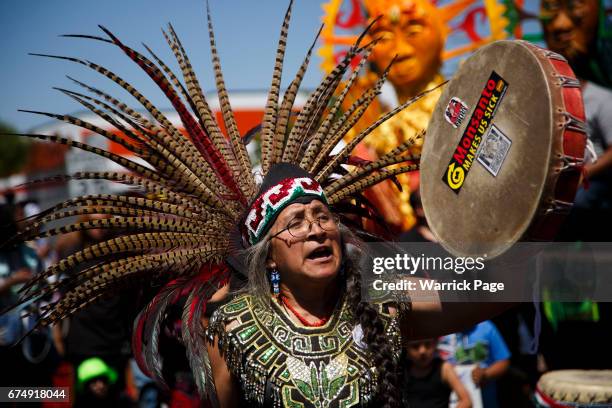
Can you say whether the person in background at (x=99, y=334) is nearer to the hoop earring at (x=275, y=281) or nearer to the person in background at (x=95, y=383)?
the person in background at (x=95, y=383)

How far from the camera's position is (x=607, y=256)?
5.19m

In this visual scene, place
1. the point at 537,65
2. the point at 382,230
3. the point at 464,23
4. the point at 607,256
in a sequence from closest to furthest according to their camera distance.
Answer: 1. the point at 537,65
2. the point at 382,230
3. the point at 607,256
4. the point at 464,23

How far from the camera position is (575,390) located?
4.21 m

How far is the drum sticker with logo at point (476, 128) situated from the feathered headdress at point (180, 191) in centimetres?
44

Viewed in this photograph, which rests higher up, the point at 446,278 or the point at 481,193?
the point at 481,193

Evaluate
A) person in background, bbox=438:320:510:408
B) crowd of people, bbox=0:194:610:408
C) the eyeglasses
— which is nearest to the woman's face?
the eyeglasses

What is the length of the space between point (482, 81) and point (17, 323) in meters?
4.59

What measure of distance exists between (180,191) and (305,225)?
674 mm

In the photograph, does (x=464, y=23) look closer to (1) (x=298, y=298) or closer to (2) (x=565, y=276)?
(2) (x=565, y=276)

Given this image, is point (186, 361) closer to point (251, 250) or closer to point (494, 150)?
point (251, 250)

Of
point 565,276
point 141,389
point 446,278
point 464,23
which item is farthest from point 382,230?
point 464,23

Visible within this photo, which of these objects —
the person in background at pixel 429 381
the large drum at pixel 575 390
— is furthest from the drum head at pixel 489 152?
the person in background at pixel 429 381

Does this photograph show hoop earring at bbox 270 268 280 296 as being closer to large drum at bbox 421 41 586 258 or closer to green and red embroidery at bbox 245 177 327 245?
green and red embroidery at bbox 245 177 327 245
